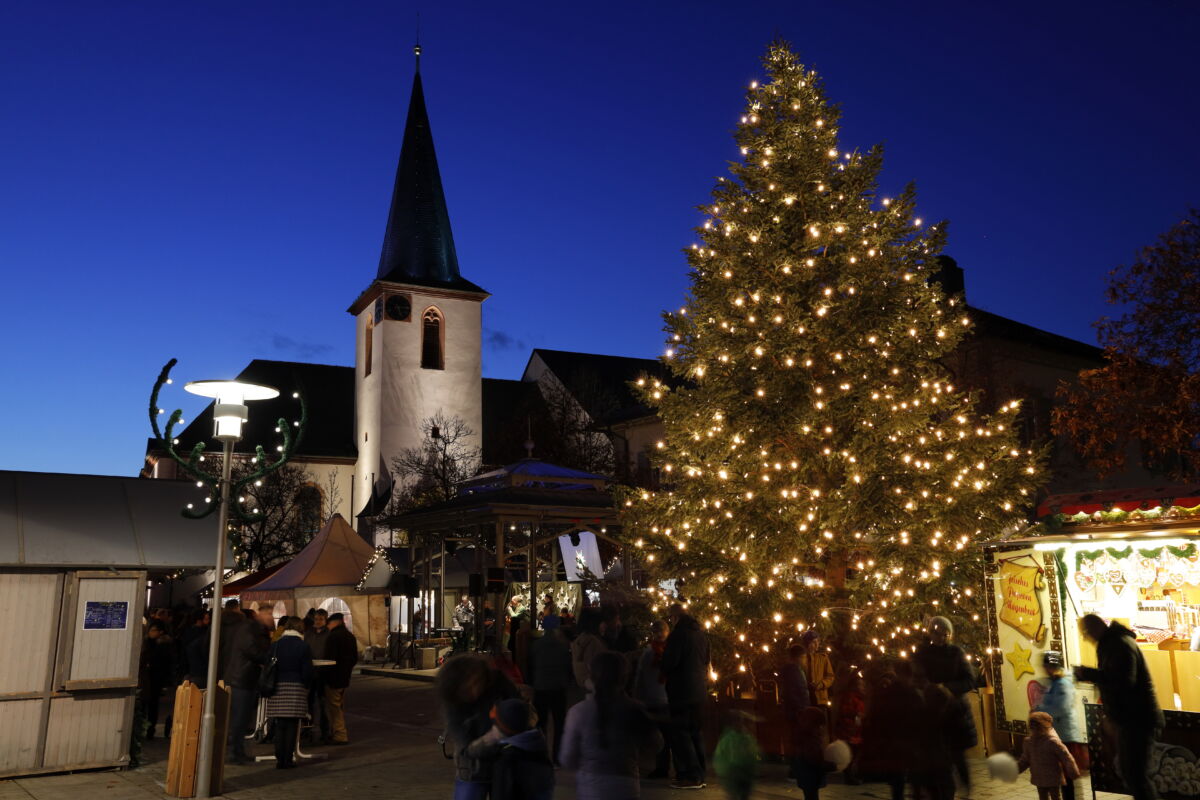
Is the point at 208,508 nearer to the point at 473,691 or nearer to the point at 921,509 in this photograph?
the point at 473,691

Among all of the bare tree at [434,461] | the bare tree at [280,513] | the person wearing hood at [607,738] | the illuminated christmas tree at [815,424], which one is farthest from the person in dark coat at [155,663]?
the bare tree at [280,513]

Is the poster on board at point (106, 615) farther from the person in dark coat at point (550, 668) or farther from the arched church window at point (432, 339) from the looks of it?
the arched church window at point (432, 339)

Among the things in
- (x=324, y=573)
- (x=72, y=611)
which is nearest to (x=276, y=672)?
(x=72, y=611)

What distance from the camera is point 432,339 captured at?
58156 mm

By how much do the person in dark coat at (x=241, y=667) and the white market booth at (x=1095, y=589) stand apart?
27.6 feet

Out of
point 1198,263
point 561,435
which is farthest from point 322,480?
point 1198,263

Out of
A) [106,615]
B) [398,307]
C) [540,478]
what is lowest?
[106,615]

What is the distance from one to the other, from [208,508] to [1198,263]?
783 inches

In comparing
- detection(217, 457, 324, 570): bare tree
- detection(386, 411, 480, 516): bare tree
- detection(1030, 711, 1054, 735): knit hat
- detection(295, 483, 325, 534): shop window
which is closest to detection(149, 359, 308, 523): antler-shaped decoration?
detection(1030, 711, 1054, 735): knit hat

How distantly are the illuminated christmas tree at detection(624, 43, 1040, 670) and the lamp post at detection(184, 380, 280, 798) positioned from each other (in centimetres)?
653

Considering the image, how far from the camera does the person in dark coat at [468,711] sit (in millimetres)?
5875

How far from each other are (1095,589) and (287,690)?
9.48 metres

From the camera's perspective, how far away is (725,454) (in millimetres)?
14633

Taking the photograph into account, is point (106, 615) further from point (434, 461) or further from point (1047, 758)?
point (434, 461)
